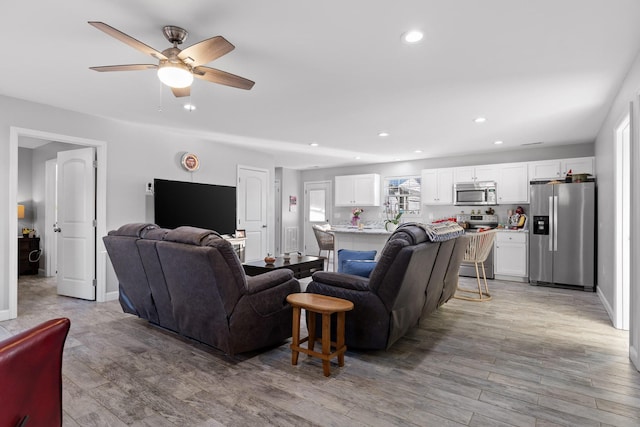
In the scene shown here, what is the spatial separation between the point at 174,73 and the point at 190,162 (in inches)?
127

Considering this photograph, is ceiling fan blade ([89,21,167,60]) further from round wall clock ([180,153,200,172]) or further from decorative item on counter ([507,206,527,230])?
decorative item on counter ([507,206,527,230])

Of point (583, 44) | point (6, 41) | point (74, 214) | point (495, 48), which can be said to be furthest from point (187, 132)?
point (583, 44)

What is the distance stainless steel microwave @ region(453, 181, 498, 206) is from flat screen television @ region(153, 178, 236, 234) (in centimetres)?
422

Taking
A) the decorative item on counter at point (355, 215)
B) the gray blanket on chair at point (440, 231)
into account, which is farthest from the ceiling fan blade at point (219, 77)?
the decorative item on counter at point (355, 215)

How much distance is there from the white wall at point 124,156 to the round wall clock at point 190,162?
86 mm

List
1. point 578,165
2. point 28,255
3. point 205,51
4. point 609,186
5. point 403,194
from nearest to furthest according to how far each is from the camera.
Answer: point 205,51 < point 609,186 < point 578,165 < point 28,255 < point 403,194

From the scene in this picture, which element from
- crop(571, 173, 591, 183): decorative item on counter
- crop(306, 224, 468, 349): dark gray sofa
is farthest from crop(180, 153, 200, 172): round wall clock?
crop(571, 173, 591, 183): decorative item on counter

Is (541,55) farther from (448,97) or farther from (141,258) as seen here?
(141,258)

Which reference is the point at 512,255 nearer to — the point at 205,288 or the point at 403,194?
the point at 403,194

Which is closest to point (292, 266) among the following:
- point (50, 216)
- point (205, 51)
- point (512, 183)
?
point (205, 51)

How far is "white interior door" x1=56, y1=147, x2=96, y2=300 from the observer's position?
451 cm

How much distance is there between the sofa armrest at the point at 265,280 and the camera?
2.61 meters

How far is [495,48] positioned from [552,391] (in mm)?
2409

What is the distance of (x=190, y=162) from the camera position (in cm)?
543
